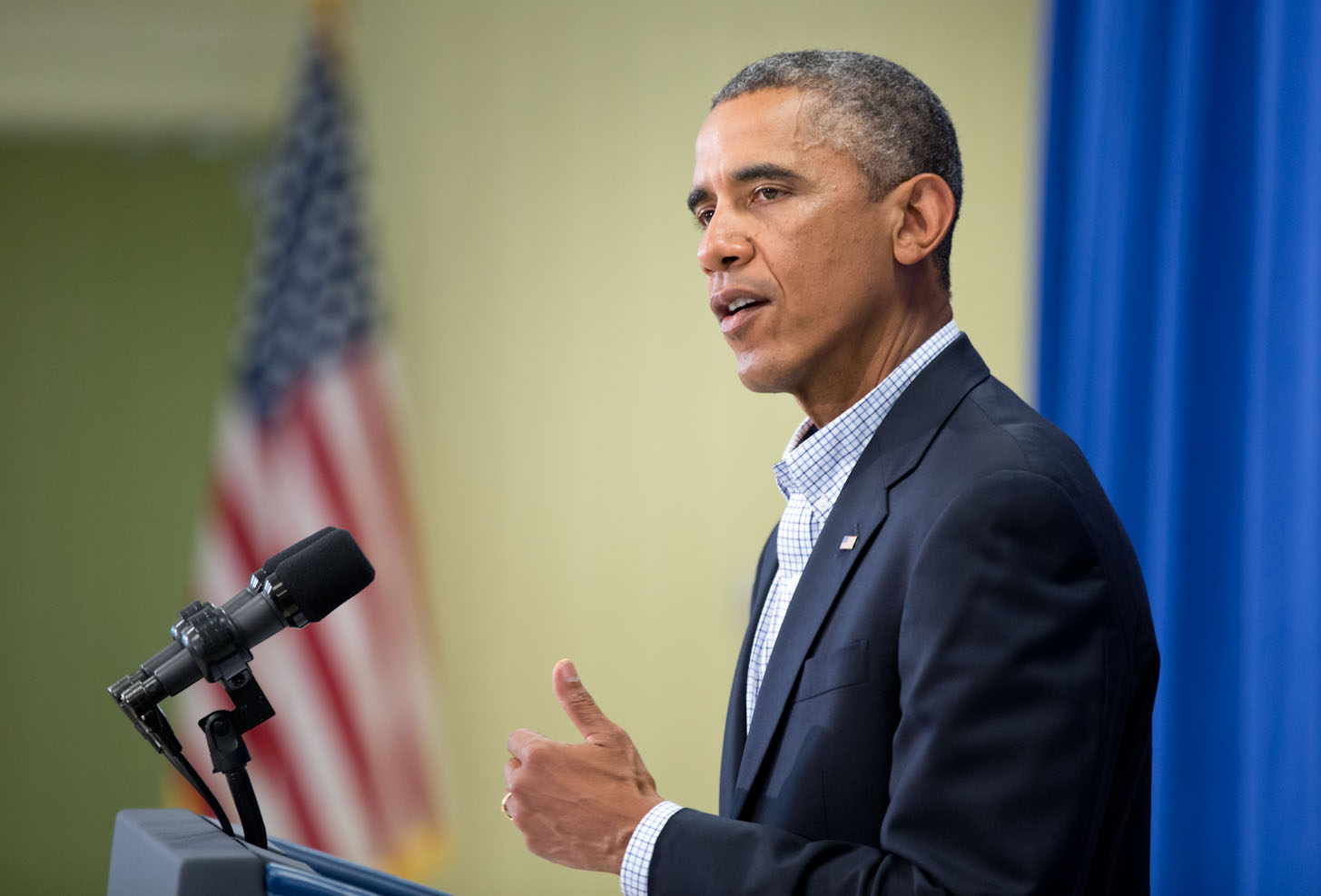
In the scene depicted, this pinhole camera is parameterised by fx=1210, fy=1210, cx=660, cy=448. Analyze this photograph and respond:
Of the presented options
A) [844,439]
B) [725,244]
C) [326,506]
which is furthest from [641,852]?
[326,506]

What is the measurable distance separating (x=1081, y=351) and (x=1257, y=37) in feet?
2.26

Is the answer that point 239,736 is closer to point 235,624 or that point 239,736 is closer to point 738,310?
point 235,624

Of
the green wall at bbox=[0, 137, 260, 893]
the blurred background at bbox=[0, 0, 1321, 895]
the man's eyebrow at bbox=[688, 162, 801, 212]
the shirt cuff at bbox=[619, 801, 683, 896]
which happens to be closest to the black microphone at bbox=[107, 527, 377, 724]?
the shirt cuff at bbox=[619, 801, 683, 896]

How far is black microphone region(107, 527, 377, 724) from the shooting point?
109 cm

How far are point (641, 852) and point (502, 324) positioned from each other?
2907 mm

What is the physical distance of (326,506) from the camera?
142 inches

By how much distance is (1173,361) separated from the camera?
2.21 meters

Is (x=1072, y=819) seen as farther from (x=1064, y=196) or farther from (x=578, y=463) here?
(x=578, y=463)

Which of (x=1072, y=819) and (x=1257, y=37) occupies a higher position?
(x=1257, y=37)

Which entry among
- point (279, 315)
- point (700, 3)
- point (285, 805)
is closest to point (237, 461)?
point (279, 315)

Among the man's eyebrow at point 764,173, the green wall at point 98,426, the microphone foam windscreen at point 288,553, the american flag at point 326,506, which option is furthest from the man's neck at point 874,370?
the green wall at point 98,426

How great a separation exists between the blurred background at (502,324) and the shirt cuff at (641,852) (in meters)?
1.40

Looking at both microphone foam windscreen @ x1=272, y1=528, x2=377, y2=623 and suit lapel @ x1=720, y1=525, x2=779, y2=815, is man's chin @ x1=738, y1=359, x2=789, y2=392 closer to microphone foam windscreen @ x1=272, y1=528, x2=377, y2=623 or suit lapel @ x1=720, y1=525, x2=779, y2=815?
suit lapel @ x1=720, y1=525, x2=779, y2=815

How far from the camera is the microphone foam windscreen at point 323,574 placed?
1.13 m
